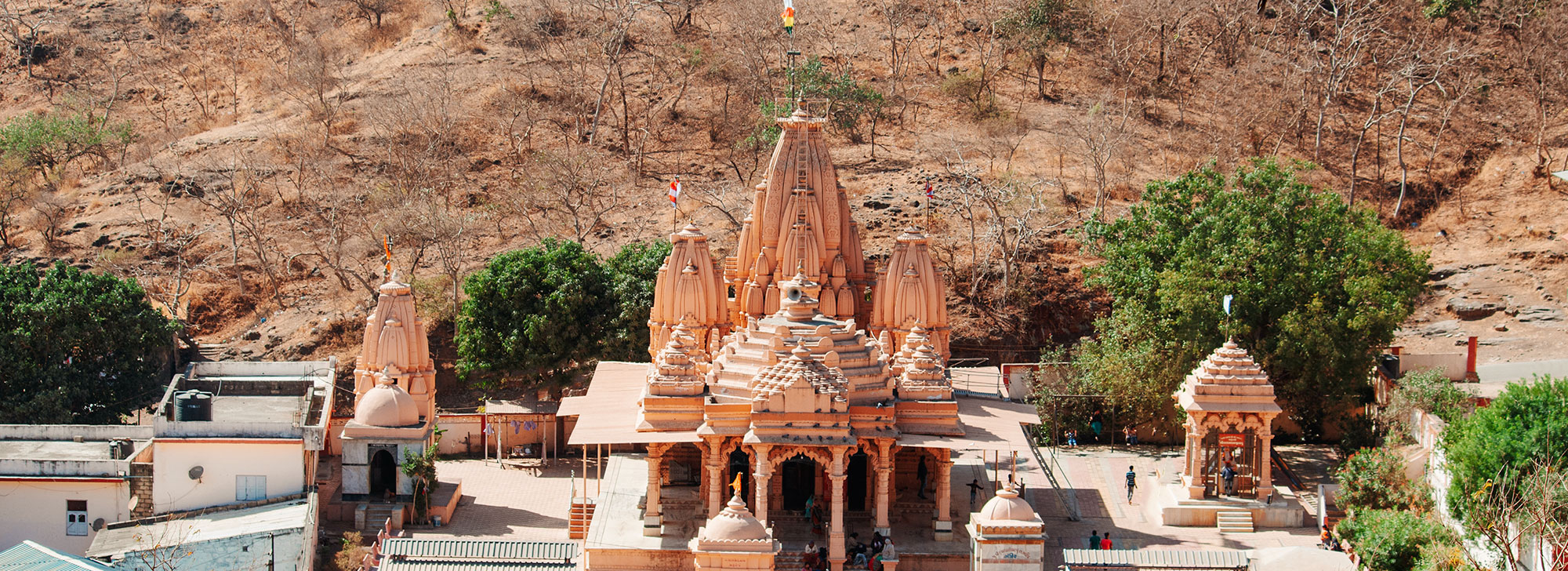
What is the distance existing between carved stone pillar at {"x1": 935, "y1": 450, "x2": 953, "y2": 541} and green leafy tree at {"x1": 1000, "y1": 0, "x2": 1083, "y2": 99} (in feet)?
101

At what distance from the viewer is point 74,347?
1511 inches

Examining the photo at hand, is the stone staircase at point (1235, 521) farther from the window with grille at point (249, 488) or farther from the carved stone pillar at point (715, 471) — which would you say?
the window with grille at point (249, 488)

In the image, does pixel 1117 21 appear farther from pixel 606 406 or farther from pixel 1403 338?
pixel 606 406

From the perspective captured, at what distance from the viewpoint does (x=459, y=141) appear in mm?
57938

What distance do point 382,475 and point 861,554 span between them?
10.6 metres

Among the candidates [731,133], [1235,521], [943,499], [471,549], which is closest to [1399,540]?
[1235,521]

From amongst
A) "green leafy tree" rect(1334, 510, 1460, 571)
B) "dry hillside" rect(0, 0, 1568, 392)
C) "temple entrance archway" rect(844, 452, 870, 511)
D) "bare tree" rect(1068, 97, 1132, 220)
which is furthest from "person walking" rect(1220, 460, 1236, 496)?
"bare tree" rect(1068, 97, 1132, 220)

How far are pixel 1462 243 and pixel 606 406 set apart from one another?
29558 millimetres

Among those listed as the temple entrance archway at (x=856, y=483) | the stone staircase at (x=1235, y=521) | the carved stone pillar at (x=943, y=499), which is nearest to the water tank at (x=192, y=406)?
the temple entrance archway at (x=856, y=483)

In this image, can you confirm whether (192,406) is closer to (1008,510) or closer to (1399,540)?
(1008,510)

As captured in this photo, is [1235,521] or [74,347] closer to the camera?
[1235,521]

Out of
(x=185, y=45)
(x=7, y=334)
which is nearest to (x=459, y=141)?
(x=185, y=45)

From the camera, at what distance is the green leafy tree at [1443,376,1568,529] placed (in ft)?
89.3

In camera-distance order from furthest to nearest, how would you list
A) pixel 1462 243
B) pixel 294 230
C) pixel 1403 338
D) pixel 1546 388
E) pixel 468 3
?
pixel 468 3
pixel 294 230
pixel 1462 243
pixel 1403 338
pixel 1546 388
